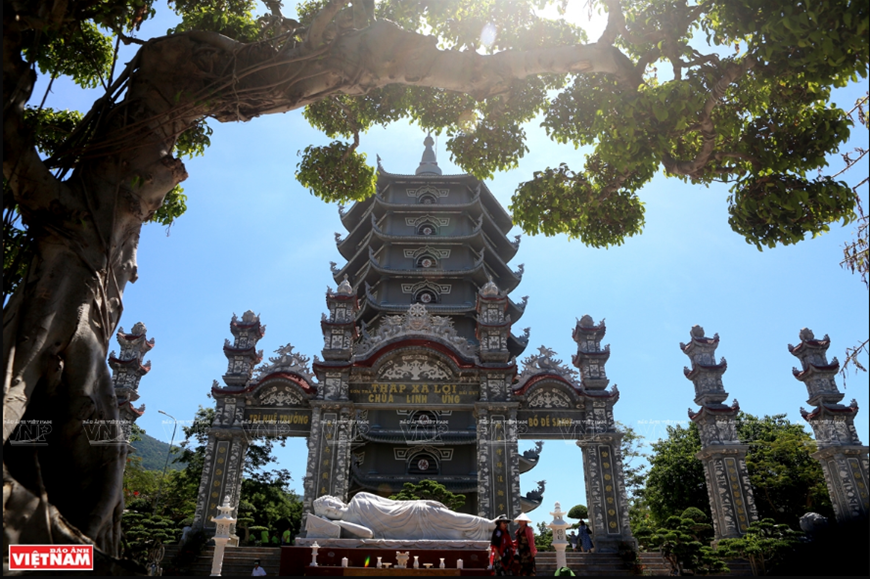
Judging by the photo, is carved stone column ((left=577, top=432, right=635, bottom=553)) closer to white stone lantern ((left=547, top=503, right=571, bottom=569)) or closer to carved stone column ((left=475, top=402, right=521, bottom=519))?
carved stone column ((left=475, top=402, right=521, bottom=519))

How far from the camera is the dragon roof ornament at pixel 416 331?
15609mm

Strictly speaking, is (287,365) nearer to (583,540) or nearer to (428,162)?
(583,540)

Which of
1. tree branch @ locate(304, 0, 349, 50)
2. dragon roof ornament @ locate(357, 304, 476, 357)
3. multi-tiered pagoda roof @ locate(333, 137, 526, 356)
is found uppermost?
multi-tiered pagoda roof @ locate(333, 137, 526, 356)

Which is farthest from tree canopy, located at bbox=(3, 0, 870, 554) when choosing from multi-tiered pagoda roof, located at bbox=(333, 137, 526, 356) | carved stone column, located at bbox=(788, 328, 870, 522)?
multi-tiered pagoda roof, located at bbox=(333, 137, 526, 356)

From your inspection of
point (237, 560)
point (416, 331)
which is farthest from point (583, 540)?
point (237, 560)

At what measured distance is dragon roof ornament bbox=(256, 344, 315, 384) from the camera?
15.4m

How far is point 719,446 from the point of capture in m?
15.2

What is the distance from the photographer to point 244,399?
595 inches

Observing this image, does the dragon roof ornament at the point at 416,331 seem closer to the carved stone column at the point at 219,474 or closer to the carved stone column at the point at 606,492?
the carved stone column at the point at 219,474

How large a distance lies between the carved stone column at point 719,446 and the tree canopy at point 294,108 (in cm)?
1020

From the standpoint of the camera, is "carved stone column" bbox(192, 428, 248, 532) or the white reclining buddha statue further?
"carved stone column" bbox(192, 428, 248, 532)
